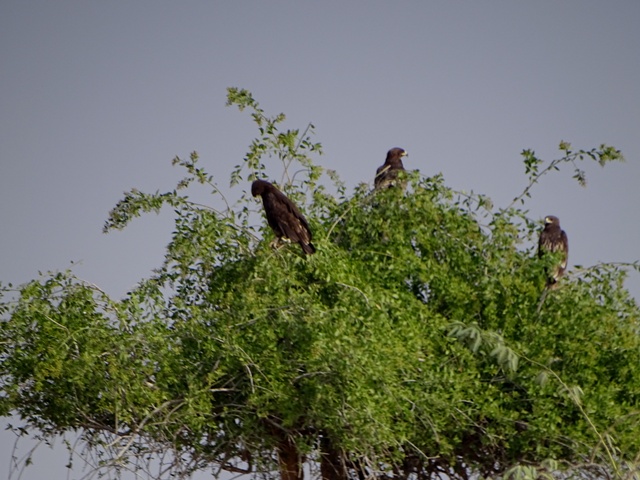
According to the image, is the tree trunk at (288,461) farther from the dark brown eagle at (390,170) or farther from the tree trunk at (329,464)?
the dark brown eagle at (390,170)

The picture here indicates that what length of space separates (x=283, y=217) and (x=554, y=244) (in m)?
2.52

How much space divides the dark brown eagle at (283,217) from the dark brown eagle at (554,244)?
2.15 meters

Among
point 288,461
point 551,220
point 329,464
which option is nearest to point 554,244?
point 551,220

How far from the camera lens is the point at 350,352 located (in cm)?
937

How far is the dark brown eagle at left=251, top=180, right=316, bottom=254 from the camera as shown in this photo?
10.6 meters

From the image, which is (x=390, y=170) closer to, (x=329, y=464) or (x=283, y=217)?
(x=283, y=217)

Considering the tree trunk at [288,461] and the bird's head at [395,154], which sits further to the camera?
the bird's head at [395,154]

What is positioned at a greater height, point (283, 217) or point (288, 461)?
point (283, 217)

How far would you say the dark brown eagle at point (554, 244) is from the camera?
36.3 ft

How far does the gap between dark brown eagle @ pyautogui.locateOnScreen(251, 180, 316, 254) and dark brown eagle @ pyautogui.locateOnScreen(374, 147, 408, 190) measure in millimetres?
1031

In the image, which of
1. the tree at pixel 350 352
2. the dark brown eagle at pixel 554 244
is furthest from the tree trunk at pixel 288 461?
the dark brown eagle at pixel 554 244

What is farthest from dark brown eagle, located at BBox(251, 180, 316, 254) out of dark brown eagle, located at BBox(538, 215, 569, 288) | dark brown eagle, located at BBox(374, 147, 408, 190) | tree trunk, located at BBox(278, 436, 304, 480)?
dark brown eagle, located at BBox(538, 215, 569, 288)

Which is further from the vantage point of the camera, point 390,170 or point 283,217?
point 390,170

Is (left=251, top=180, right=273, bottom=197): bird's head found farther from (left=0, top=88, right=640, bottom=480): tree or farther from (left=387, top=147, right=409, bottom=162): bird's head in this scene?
(left=387, top=147, right=409, bottom=162): bird's head
